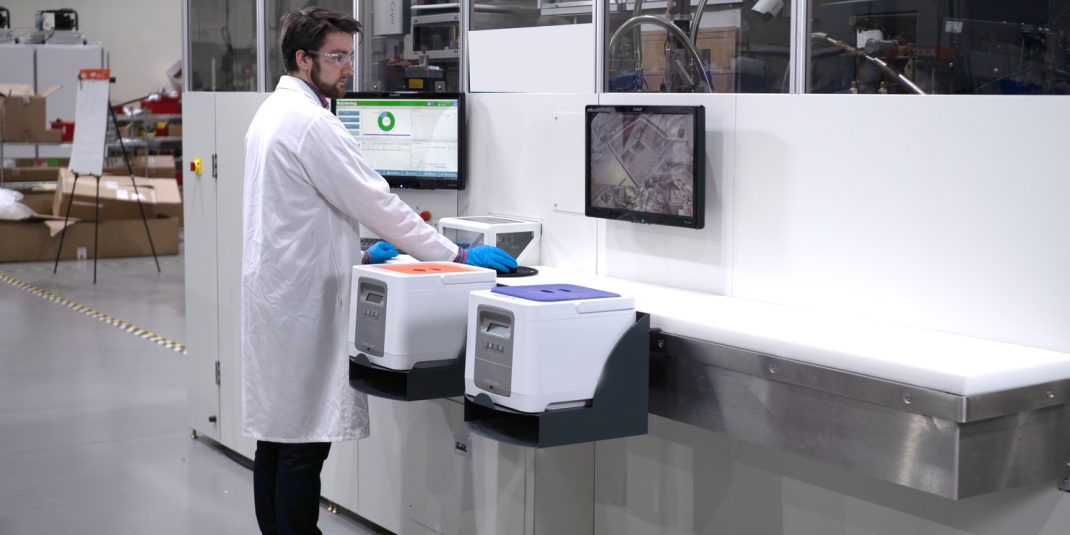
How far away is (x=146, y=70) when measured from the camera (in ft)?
44.9

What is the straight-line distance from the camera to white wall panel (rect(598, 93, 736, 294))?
8.32 feet

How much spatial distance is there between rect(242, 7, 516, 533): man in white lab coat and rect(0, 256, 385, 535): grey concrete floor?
2.62 feet

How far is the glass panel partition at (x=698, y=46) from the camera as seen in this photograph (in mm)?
2467

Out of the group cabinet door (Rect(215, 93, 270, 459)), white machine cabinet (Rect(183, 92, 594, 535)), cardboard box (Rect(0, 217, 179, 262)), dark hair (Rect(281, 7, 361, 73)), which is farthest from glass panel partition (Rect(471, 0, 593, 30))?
cardboard box (Rect(0, 217, 179, 262))

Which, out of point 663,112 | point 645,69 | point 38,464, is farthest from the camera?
point 38,464

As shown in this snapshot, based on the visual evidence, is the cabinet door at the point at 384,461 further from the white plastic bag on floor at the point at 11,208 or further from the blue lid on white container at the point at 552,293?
the white plastic bag on floor at the point at 11,208

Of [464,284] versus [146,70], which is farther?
[146,70]

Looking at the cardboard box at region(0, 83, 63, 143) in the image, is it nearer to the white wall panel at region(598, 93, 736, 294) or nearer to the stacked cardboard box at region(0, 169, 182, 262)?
the stacked cardboard box at region(0, 169, 182, 262)

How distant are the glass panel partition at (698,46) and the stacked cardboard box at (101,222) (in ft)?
21.2

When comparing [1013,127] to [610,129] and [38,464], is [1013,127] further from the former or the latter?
[38,464]

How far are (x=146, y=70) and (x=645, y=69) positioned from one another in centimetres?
1212

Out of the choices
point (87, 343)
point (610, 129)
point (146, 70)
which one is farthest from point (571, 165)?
point (146, 70)

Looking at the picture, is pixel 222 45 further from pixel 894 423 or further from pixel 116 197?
pixel 116 197

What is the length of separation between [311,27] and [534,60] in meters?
0.69
